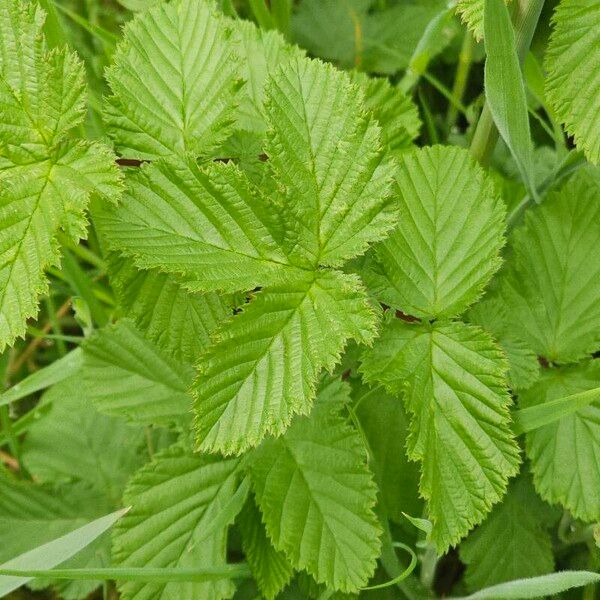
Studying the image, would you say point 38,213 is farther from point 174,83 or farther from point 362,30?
point 362,30

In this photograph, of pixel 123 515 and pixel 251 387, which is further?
pixel 123 515

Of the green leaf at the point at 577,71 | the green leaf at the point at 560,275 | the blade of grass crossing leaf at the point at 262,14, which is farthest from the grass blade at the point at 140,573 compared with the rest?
the blade of grass crossing leaf at the point at 262,14

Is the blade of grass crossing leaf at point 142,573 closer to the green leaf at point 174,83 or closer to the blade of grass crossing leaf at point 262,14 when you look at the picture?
the green leaf at point 174,83

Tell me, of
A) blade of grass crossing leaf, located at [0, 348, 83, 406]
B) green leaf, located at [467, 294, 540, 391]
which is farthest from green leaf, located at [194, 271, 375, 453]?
blade of grass crossing leaf, located at [0, 348, 83, 406]

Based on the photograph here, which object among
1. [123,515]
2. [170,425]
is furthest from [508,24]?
[123,515]

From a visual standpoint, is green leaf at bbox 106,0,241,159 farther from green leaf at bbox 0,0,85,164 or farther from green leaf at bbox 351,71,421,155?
green leaf at bbox 351,71,421,155

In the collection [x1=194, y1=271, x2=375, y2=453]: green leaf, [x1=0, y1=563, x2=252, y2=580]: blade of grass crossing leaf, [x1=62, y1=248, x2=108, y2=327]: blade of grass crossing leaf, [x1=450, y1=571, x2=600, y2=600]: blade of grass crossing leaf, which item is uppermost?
[x1=62, y1=248, x2=108, y2=327]: blade of grass crossing leaf

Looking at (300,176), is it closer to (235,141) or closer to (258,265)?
(258,265)

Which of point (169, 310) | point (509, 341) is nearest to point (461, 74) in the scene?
point (509, 341)
